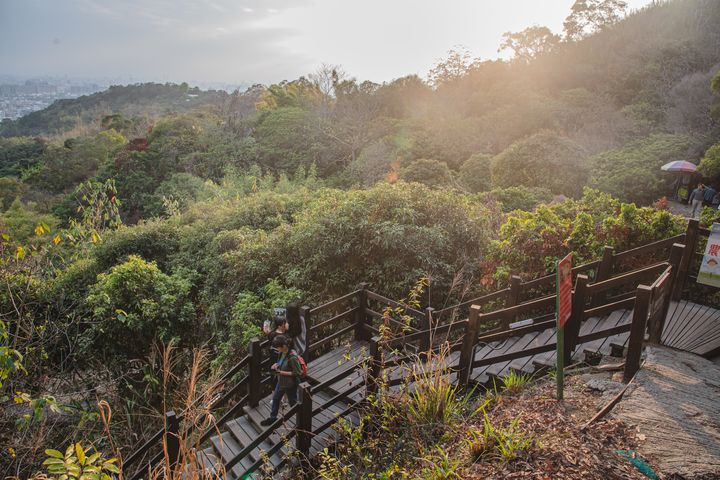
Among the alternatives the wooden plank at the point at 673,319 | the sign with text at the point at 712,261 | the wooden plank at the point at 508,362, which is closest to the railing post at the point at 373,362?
the wooden plank at the point at 508,362

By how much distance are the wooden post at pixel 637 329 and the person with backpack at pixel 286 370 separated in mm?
3686

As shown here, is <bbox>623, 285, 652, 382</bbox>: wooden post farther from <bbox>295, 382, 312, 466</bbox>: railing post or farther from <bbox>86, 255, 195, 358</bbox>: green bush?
<bbox>86, 255, 195, 358</bbox>: green bush

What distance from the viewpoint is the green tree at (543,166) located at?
16938 mm

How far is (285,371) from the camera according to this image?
568cm

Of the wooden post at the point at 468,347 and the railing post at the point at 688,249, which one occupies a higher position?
the railing post at the point at 688,249

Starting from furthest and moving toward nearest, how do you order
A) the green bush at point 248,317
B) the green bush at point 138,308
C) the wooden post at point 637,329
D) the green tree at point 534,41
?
the green tree at point 534,41
the green bush at point 138,308
the green bush at point 248,317
the wooden post at point 637,329

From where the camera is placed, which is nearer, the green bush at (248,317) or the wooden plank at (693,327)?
the wooden plank at (693,327)

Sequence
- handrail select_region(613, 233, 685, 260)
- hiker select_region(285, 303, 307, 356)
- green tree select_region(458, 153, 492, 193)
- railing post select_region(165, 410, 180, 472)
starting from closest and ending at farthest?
railing post select_region(165, 410, 180, 472), handrail select_region(613, 233, 685, 260), hiker select_region(285, 303, 307, 356), green tree select_region(458, 153, 492, 193)

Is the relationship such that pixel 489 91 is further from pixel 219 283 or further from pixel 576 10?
pixel 219 283

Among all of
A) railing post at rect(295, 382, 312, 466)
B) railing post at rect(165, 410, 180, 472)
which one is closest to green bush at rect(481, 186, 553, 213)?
railing post at rect(295, 382, 312, 466)

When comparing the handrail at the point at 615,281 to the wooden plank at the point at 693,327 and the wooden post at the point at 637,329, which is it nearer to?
the wooden post at the point at 637,329

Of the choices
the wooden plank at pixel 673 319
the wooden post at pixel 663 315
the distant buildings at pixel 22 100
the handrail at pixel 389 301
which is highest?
the distant buildings at pixel 22 100

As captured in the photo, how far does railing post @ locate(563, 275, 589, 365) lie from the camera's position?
197 inches

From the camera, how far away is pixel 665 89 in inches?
1097
